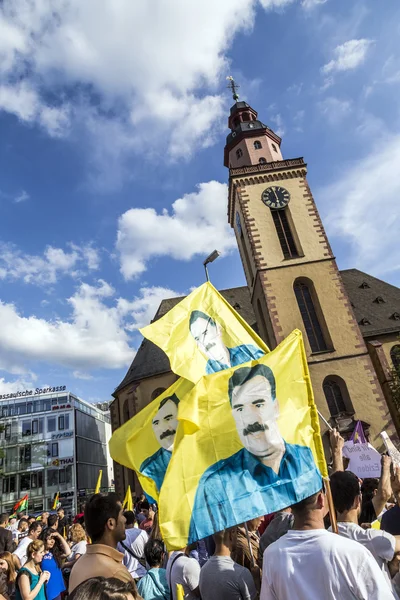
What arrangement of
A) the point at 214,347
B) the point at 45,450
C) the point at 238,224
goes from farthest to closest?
1. the point at 45,450
2. the point at 238,224
3. the point at 214,347

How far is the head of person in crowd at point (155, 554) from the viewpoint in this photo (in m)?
4.38

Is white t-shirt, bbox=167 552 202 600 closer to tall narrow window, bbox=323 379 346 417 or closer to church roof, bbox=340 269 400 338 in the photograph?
tall narrow window, bbox=323 379 346 417

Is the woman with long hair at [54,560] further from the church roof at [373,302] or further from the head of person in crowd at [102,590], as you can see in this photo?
the church roof at [373,302]

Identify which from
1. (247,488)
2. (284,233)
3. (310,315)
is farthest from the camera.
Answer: (284,233)

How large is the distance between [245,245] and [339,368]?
1097cm

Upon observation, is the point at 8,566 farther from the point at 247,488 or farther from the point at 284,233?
the point at 284,233

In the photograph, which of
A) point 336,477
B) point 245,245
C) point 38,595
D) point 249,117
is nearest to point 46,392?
point 245,245

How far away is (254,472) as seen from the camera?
147 inches

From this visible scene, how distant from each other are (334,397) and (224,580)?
66.1 ft

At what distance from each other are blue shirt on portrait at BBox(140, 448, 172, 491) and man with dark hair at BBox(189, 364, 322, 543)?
1.95 meters

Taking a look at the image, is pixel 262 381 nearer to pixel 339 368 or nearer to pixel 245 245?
pixel 339 368

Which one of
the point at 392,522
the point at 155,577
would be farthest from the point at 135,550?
the point at 392,522

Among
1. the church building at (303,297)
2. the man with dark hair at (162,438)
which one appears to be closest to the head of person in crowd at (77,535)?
the man with dark hair at (162,438)

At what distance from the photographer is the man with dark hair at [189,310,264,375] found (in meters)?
6.27
